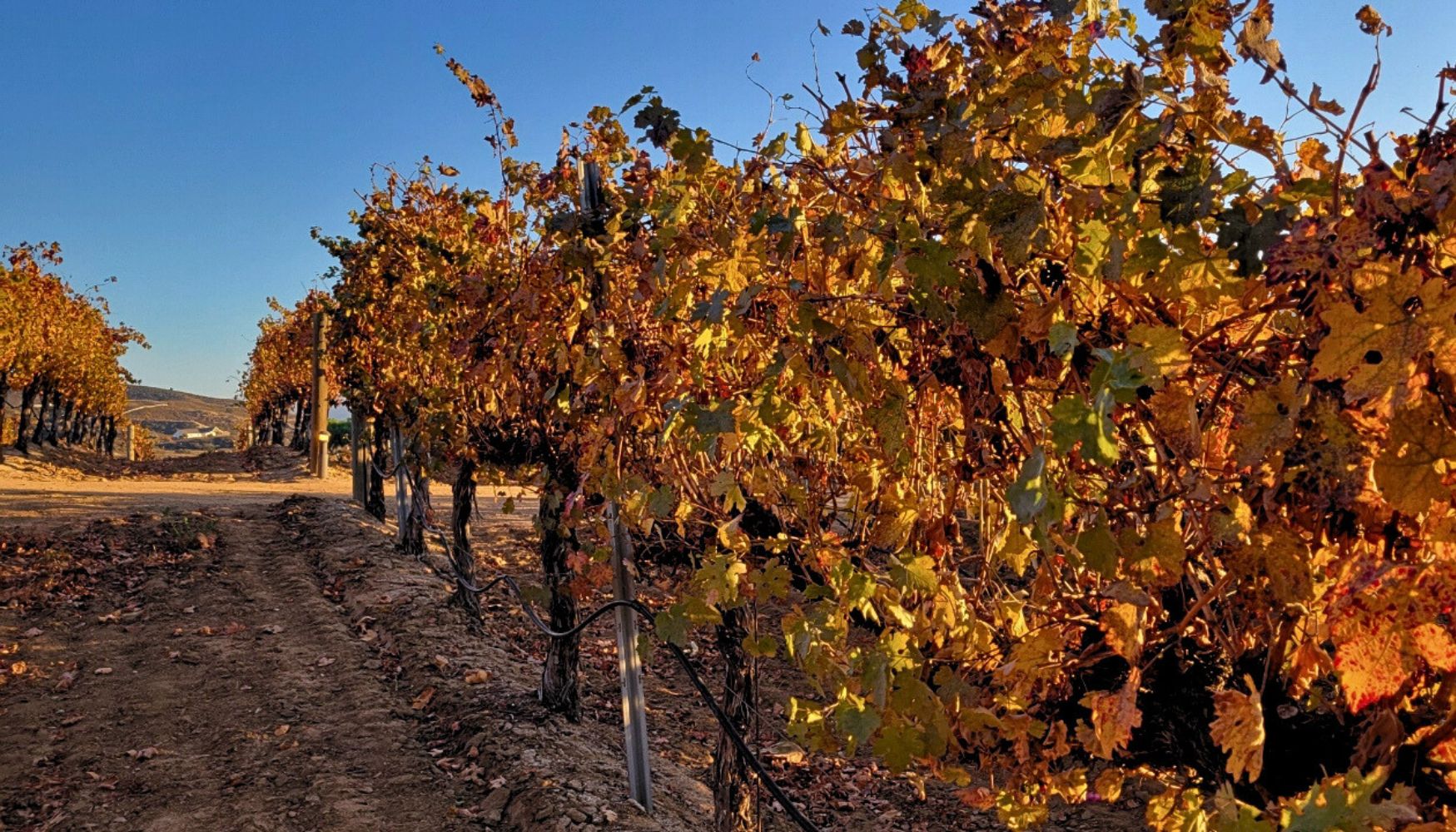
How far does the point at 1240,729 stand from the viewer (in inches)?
61.0

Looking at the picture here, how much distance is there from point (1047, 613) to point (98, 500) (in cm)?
1702

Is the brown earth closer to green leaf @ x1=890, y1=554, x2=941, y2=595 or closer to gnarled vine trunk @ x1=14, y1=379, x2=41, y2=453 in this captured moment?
green leaf @ x1=890, y1=554, x2=941, y2=595

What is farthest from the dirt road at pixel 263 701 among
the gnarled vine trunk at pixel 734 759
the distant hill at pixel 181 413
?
the distant hill at pixel 181 413

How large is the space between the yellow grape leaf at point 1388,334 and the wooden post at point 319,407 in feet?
67.1

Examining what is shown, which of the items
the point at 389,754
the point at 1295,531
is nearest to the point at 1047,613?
the point at 1295,531

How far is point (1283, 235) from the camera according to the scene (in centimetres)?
135

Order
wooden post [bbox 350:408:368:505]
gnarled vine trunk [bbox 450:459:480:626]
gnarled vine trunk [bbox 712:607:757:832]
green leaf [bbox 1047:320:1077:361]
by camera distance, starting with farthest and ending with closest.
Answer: wooden post [bbox 350:408:368:505], gnarled vine trunk [bbox 450:459:480:626], gnarled vine trunk [bbox 712:607:757:832], green leaf [bbox 1047:320:1077:361]

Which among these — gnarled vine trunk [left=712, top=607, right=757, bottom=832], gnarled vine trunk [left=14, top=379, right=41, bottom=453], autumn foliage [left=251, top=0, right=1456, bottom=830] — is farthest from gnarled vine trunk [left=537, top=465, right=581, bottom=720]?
gnarled vine trunk [left=14, top=379, right=41, bottom=453]

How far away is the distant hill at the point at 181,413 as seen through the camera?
109 m

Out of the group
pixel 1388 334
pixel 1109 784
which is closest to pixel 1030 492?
pixel 1388 334

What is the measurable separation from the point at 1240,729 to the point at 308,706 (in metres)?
7.22

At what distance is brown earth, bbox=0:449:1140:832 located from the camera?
559 centimetres

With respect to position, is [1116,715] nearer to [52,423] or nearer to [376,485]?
[376,485]

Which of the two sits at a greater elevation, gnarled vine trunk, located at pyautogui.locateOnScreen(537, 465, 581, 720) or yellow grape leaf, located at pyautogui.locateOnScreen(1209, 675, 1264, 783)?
yellow grape leaf, located at pyautogui.locateOnScreen(1209, 675, 1264, 783)
